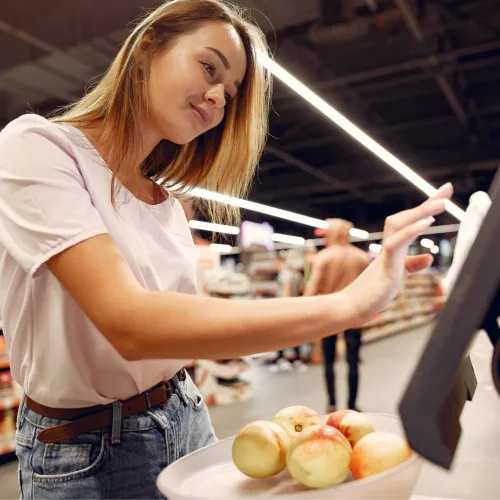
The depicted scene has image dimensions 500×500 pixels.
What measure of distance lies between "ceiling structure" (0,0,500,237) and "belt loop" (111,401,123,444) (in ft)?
6.07

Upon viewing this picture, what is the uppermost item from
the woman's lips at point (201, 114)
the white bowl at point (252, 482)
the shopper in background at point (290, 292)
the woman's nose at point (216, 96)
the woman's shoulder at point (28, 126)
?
the woman's nose at point (216, 96)

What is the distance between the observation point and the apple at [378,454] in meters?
0.74

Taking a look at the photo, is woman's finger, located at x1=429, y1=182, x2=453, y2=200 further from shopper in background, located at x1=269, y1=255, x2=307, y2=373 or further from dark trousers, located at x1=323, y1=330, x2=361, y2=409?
shopper in background, located at x1=269, y1=255, x2=307, y2=373

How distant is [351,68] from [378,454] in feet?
27.8

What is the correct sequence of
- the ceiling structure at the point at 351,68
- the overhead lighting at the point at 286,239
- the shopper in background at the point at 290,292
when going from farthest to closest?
1. the overhead lighting at the point at 286,239
2. the shopper in background at the point at 290,292
3. the ceiling structure at the point at 351,68

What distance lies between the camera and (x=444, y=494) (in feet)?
11.8

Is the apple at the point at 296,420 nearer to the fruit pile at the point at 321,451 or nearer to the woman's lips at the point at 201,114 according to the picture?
the fruit pile at the point at 321,451

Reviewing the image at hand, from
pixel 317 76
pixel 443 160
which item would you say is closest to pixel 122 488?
pixel 317 76

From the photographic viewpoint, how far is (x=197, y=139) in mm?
A: 1428

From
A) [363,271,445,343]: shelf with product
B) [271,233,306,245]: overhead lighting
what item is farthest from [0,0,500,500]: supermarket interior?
[271,233,306,245]: overhead lighting

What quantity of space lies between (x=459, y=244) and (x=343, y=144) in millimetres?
13808

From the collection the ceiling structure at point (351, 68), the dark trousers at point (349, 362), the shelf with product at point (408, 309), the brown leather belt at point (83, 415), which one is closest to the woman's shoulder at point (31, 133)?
the brown leather belt at point (83, 415)

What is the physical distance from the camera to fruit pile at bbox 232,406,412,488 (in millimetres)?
746

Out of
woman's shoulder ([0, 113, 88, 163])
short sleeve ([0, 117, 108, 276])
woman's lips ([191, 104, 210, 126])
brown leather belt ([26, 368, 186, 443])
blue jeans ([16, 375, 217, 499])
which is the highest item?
woman's lips ([191, 104, 210, 126])
